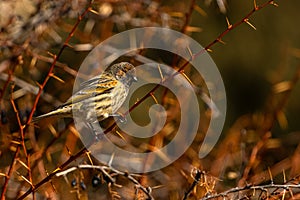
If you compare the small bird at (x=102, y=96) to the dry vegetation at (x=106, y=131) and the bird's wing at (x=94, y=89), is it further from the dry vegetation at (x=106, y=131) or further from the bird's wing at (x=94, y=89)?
the dry vegetation at (x=106, y=131)

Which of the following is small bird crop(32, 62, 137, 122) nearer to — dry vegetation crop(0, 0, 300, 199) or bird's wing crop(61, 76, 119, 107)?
bird's wing crop(61, 76, 119, 107)

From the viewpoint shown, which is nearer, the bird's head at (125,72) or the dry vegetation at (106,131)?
the dry vegetation at (106,131)

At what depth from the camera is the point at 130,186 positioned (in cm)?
485

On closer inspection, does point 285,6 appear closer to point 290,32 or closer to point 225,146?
point 290,32

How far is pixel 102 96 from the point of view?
3.78 metres

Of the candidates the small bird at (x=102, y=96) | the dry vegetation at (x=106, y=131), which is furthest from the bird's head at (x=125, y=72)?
the dry vegetation at (x=106, y=131)

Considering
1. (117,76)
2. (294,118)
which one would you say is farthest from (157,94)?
(117,76)

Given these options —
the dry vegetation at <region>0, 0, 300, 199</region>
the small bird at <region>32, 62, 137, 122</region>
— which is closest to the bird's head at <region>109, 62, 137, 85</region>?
the small bird at <region>32, 62, 137, 122</region>

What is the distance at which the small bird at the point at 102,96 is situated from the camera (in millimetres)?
3684

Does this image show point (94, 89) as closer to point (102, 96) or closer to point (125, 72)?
point (102, 96)

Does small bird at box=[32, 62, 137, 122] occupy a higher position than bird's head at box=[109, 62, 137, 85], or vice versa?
bird's head at box=[109, 62, 137, 85]

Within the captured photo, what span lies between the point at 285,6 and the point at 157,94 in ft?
10.4

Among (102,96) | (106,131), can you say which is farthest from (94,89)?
(106,131)

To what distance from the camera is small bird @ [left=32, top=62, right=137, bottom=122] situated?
3684 mm
